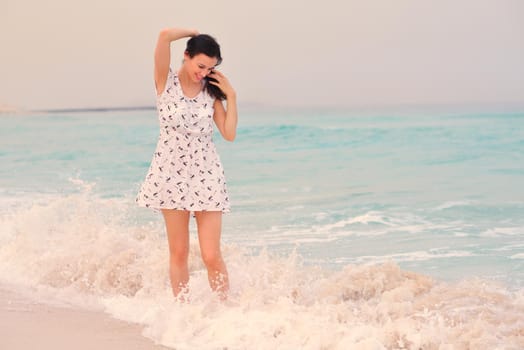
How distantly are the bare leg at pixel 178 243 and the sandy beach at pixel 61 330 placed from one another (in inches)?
10.4

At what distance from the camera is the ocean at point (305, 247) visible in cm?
329

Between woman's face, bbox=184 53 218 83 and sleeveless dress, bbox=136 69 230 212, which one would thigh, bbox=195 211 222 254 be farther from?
woman's face, bbox=184 53 218 83

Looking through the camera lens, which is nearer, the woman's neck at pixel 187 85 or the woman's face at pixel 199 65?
the woman's face at pixel 199 65

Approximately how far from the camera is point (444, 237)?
6.30 meters

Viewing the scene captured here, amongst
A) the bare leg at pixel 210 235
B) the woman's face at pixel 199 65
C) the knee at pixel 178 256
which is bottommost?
the knee at pixel 178 256

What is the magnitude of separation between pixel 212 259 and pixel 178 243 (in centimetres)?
17

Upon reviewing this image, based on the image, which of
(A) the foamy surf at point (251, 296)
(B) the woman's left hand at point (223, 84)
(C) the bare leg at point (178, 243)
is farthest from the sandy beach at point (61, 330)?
(B) the woman's left hand at point (223, 84)

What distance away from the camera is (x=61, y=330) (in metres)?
3.35

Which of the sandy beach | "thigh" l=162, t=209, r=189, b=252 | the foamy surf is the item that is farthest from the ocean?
"thigh" l=162, t=209, r=189, b=252

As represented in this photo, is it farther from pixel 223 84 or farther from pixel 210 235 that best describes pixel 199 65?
pixel 210 235

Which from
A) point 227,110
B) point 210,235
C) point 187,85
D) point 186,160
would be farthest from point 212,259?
point 187,85

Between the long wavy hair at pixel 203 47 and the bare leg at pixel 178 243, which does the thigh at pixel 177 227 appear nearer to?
the bare leg at pixel 178 243

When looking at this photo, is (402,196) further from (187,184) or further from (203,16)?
(203,16)

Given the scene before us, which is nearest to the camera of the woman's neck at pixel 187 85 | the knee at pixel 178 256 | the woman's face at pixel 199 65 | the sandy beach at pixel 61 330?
the sandy beach at pixel 61 330
